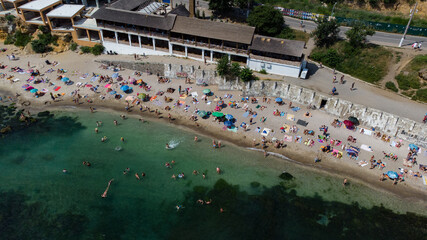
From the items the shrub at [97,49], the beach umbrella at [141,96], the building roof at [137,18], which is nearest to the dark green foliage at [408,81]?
the building roof at [137,18]

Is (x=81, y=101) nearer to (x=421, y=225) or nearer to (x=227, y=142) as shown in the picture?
(x=227, y=142)

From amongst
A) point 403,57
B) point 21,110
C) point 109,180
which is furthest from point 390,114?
point 21,110

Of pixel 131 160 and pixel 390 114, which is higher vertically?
pixel 390 114

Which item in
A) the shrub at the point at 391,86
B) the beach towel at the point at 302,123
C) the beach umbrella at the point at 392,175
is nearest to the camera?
the beach umbrella at the point at 392,175

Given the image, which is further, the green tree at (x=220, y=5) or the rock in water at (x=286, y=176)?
the green tree at (x=220, y=5)

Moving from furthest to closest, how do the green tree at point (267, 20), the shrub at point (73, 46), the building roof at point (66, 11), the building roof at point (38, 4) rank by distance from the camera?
the building roof at point (38, 4)
the shrub at point (73, 46)
the building roof at point (66, 11)
the green tree at point (267, 20)

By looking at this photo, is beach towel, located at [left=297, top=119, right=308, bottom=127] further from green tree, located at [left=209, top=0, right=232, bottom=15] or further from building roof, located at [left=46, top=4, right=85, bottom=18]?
building roof, located at [left=46, top=4, right=85, bottom=18]

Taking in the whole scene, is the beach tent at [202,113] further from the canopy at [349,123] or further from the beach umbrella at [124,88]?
the canopy at [349,123]
